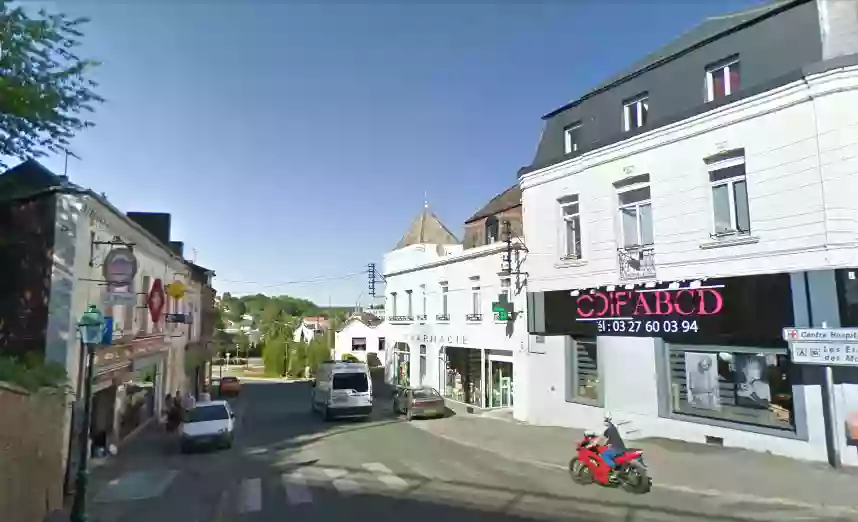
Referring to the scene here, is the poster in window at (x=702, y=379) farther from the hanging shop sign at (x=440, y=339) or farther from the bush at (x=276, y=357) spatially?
the bush at (x=276, y=357)

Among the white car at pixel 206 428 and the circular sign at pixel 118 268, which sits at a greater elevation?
the circular sign at pixel 118 268

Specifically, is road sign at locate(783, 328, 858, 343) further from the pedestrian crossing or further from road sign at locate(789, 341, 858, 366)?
the pedestrian crossing

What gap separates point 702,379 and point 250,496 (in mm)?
11806

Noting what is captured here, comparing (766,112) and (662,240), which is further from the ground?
(766,112)

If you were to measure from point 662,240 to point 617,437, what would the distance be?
21.8 feet

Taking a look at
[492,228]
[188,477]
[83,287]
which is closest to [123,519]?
[188,477]

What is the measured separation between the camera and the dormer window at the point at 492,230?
2680 cm

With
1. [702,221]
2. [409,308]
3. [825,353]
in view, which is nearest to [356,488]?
[825,353]

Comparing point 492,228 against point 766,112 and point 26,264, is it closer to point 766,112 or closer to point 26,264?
point 766,112

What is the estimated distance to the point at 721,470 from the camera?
12.9 m

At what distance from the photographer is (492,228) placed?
27.4 meters

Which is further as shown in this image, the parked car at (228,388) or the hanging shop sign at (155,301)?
the parked car at (228,388)

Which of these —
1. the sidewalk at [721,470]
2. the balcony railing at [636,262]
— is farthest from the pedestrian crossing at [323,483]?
the balcony railing at [636,262]

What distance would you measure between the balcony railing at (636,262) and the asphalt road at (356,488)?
6.44 meters
